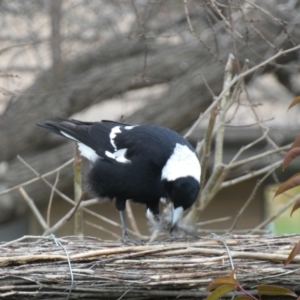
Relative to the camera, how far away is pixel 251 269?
7.86ft

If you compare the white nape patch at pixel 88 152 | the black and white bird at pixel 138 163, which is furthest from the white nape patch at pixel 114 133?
the white nape patch at pixel 88 152

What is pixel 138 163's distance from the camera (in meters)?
3.48

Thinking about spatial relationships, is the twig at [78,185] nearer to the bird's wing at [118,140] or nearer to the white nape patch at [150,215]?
the bird's wing at [118,140]

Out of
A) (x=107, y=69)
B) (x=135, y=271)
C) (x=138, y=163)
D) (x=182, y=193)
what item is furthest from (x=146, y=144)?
(x=107, y=69)

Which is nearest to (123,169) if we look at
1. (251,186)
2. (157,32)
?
(157,32)

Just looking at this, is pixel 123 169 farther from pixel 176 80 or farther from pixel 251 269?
pixel 176 80

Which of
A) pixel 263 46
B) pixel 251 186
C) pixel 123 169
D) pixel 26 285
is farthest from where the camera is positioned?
pixel 251 186

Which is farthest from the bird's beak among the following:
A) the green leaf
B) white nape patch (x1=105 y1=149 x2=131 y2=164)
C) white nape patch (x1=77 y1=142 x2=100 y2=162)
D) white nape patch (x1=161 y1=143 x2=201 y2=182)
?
the green leaf

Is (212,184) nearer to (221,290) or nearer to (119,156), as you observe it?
(119,156)

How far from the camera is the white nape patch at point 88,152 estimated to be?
3.75 meters

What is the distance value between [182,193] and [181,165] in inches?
5.6

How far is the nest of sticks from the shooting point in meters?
2.31

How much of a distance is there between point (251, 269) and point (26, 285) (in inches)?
29.0

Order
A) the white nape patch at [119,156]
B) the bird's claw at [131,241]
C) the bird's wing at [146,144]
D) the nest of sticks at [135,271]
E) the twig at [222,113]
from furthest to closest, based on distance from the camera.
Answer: the twig at [222,113], the white nape patch at [119,156], the bird's wing at [146,144], the bird's claw at [131,241], the nest of sticks at [135,271]
